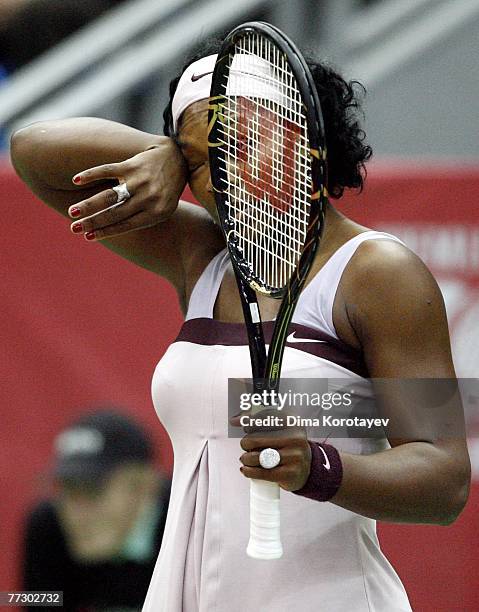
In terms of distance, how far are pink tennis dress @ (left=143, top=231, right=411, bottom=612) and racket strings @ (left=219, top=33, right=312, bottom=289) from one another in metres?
0.06

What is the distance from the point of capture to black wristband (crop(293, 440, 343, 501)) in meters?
1.24

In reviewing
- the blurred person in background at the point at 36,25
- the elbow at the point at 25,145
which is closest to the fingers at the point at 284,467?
the elbow at the point at 25,145

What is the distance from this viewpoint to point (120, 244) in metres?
1.69

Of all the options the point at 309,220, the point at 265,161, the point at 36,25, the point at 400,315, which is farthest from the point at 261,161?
the point at 36,25

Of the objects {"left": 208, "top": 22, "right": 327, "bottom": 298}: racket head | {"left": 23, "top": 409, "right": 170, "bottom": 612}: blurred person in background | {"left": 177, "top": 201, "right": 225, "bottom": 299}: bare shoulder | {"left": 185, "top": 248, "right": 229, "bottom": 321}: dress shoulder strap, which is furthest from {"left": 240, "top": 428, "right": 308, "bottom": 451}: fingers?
{"left": 23, "top": 409, "right": 170, "bottom": 612}: blurred person in background

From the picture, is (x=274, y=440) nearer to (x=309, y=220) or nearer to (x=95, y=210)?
(x=309, y=220)

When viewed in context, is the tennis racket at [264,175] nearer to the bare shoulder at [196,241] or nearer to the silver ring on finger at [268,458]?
the silver ring on finger at [268,458]

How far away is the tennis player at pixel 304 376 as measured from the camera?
1318 mm

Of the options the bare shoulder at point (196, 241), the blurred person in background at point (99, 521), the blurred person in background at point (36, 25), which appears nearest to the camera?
the bare shoulder at point (196, 241)

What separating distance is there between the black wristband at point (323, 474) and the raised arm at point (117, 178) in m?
0.41

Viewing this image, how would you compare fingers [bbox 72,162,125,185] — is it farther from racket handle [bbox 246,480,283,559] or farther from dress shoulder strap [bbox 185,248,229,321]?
racket handle [bbox 246,480,283,559]

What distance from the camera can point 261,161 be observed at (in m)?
1.40

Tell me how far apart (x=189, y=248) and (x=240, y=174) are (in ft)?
0.83

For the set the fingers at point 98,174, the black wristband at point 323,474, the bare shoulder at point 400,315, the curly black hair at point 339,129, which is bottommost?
the black wristband at point 323,474
